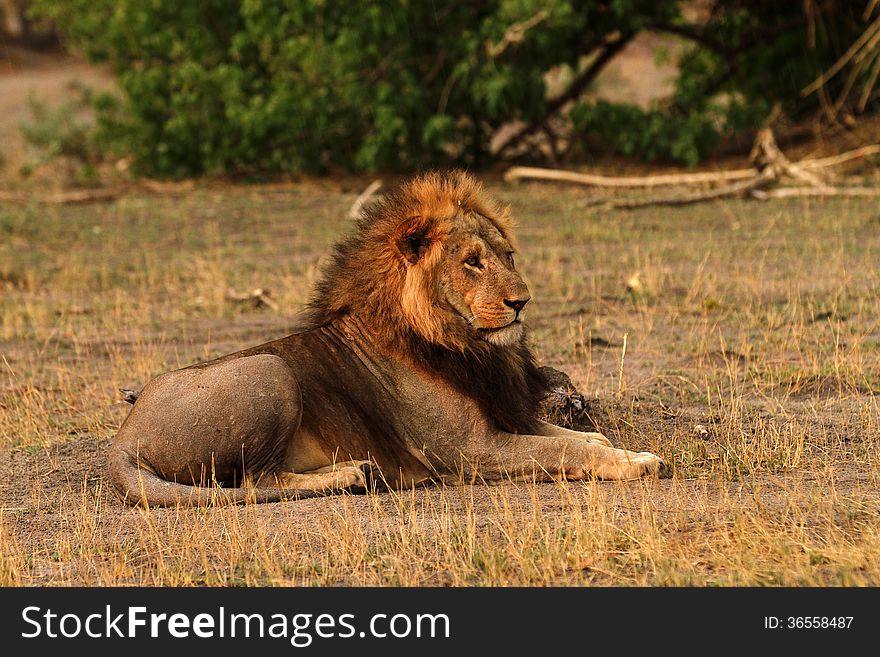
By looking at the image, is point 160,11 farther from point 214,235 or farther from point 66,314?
point 66,314

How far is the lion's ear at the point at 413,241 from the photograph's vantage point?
6129mm

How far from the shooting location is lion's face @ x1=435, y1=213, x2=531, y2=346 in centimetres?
602

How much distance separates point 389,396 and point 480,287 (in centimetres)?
67

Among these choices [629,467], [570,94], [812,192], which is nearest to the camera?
[629,467]

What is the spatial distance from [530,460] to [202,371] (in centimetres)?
150

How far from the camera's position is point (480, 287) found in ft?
19.9

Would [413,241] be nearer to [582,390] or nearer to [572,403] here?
[572,403]

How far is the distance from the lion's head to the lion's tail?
34.0 inches

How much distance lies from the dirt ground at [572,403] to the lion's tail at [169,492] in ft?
0.21

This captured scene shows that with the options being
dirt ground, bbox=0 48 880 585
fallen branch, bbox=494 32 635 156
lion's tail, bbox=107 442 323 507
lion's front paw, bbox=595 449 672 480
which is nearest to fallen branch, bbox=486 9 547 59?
fallen branch, bbox=494 32 635 156

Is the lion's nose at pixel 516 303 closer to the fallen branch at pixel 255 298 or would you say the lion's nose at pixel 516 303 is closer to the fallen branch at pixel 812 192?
the fallen branch at pixel 255 298

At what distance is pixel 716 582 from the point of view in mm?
4582

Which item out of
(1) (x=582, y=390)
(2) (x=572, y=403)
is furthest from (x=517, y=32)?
(2) (x=572, y=403)

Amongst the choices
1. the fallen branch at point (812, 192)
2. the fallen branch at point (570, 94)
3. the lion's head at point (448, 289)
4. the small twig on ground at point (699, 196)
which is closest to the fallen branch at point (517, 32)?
the fallen branch at point (570, 94)
